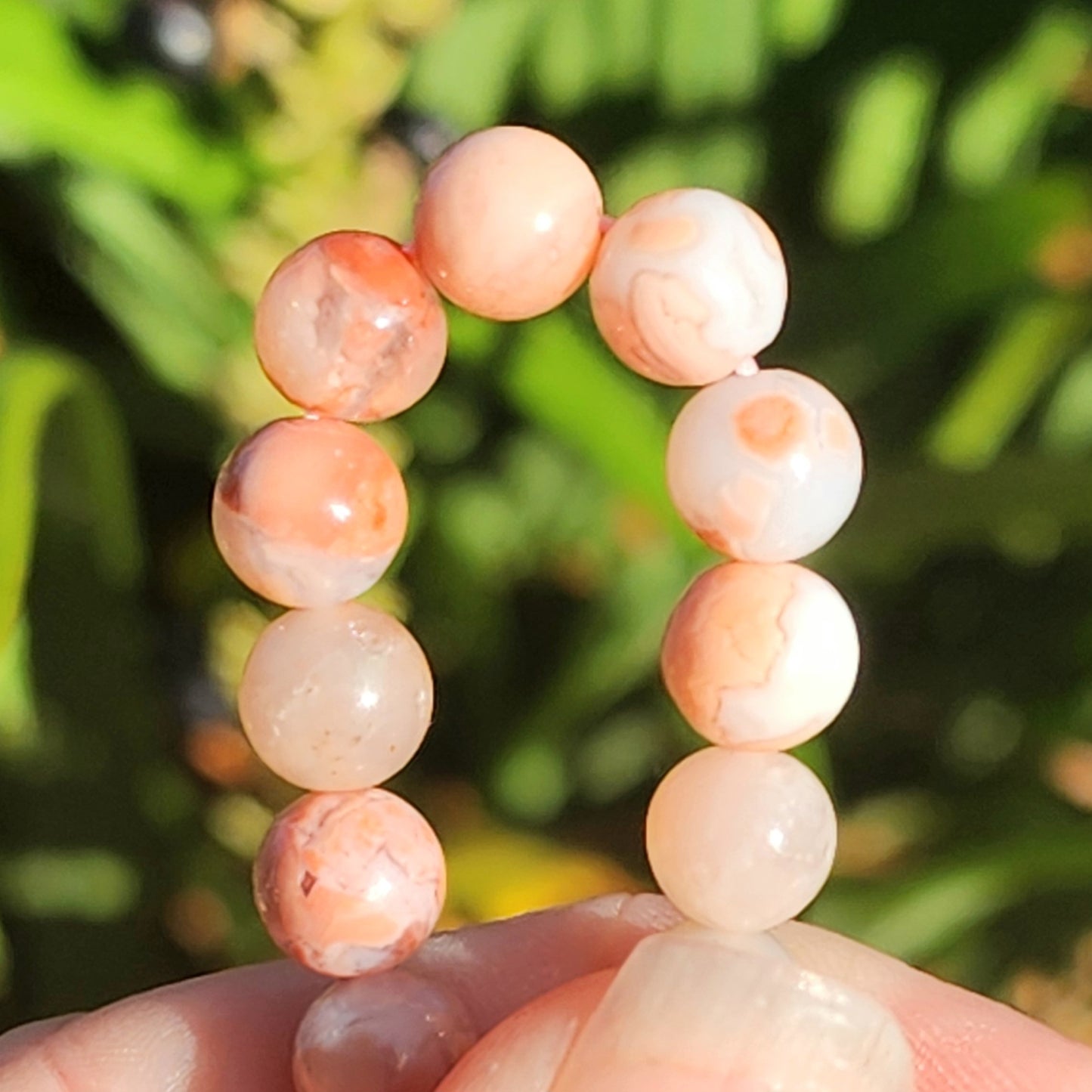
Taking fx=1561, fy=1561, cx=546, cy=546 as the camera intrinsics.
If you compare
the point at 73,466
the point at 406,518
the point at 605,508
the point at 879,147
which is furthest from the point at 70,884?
the point at 879,147

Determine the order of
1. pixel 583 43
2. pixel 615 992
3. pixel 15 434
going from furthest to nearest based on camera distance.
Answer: pixel 583 43 < pixel 15 434 < pixel 615 992

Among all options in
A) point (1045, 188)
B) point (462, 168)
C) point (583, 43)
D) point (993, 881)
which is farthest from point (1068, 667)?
point (462, 168)

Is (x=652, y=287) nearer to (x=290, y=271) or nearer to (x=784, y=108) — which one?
(x=290, y=271)

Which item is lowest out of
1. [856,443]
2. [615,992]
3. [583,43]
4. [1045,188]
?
[615,992]

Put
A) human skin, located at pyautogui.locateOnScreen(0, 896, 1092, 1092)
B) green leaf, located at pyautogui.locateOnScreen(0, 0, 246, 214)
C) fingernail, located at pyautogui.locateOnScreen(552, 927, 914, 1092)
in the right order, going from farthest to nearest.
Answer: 1. green leaf, located at pyautogui.locateOnScreen(0, 0, 246, 214)
2. human skin, located at pyautogui.locateOnScreen(0, 896, 1092, 1092)
3. fingernail, located at pyautogui.locateOnScreen(552, 927, 914, 1092)

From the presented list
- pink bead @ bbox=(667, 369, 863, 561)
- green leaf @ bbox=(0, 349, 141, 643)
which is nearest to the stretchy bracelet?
pink bead @ bbox=(667, 369, 863, 561)

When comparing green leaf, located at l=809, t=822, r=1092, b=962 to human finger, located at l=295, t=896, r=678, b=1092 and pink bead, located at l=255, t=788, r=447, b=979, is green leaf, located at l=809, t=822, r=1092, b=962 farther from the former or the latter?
pink bead, located at l=255, t=788, r=447, b=979
